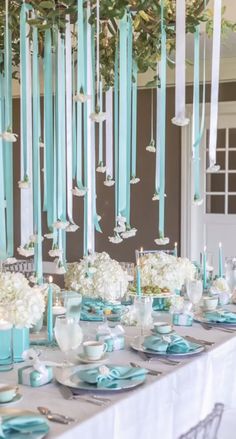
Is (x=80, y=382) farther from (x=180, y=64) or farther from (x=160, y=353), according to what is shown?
(x=180, y=64)

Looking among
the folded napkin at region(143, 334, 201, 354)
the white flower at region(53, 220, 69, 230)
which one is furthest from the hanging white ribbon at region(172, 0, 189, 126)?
the folded napkin at region(143, 334, 201, 354)

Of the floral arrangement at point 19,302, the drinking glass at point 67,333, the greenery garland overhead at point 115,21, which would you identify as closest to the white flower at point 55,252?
the floral arrangement at point 19,302

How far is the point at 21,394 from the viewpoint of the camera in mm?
1712

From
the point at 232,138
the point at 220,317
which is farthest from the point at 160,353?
the point at 232,138

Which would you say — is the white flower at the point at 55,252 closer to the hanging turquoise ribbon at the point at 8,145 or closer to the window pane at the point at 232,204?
the hanging turquoise ribbon at the point at 8,145

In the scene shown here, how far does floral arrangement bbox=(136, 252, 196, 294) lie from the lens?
9.09 ft

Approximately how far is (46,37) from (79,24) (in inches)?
9.9

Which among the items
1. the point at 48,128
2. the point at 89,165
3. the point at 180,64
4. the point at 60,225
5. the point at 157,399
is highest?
the point at 180,64

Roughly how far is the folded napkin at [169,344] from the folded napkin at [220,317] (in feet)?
1.32

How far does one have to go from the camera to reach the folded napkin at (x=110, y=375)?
1741 mm

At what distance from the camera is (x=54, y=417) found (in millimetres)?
1548

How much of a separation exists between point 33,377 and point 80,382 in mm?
137

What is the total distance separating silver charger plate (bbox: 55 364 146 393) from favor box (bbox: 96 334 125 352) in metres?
0.26

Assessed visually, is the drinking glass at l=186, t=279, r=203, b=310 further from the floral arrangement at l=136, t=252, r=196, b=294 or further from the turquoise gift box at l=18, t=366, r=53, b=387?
the turquoise gift box at l=18, t=366, r=53, b=387
